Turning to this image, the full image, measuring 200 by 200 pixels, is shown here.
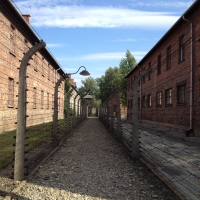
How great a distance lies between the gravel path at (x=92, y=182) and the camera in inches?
168

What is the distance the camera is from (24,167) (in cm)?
527

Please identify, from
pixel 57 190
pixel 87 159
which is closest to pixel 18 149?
pixel 57 190

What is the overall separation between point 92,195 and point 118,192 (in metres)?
0.45

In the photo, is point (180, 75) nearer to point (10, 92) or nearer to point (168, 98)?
point (168, 98)

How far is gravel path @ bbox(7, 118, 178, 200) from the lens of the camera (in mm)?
4277

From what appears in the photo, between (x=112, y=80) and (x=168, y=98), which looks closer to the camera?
(x=168, y=98)

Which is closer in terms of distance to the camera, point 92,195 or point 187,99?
point 92,195

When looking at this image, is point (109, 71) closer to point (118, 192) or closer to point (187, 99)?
point (187, 99)

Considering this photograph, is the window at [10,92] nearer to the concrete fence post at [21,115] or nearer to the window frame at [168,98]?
the concrete fence post at [21,115]

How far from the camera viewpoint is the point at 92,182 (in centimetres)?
505

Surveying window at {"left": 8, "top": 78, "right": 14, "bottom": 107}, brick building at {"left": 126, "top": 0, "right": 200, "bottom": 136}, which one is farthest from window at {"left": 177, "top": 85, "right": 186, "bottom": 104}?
window at {"left": 8, "top": 78, "right": 14, "bottom": 107}

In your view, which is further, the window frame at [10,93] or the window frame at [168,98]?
the window frame at [168,98]

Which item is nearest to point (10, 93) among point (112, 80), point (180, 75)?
point (180, 75)

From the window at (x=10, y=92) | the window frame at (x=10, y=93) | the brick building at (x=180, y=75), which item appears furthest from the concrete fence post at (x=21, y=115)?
the window frame at (x=10, y=93)
